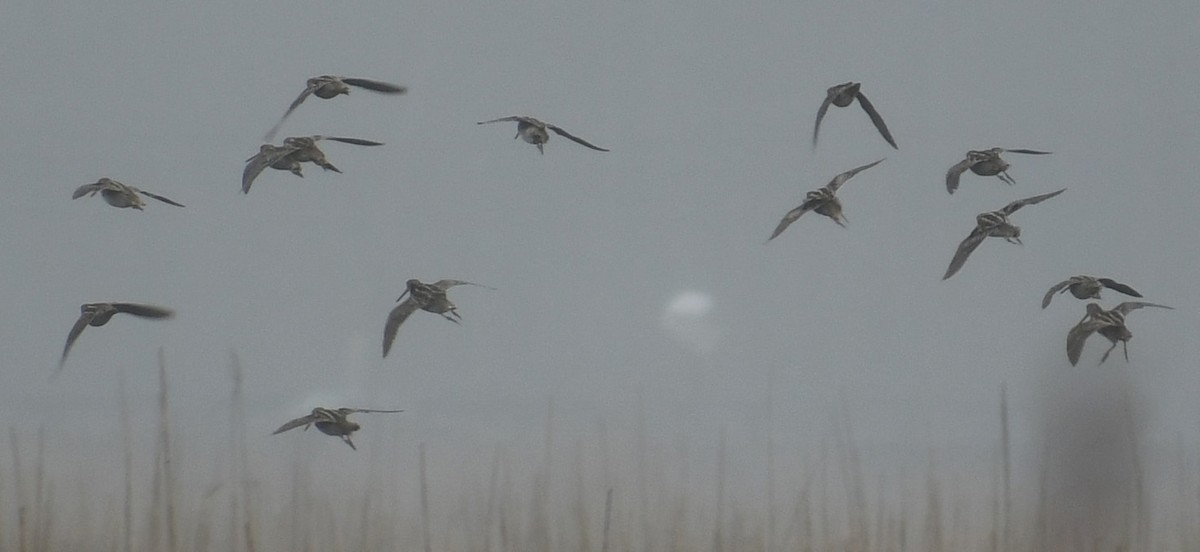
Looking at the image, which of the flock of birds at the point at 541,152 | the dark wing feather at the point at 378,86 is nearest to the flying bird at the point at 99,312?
the flock of birds at the point at 541,152

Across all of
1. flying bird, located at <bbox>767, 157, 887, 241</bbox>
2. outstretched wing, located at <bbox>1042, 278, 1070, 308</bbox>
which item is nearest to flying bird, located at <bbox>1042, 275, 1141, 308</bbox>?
outstretched wing, located at <bbox>1042, 278, 1070, 308</bbox>

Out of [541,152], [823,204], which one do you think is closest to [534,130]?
[541,152]

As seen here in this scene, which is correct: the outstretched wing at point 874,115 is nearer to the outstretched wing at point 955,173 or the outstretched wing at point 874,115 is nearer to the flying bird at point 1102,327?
the outstretched wing at point 955,173

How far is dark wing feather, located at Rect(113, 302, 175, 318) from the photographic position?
6766 mm

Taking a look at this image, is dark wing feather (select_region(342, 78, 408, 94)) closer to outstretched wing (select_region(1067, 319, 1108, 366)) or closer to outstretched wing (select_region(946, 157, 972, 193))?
outstretched wing (select_region(946, 157, 972, 193))

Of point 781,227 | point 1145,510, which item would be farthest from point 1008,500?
point 781,227

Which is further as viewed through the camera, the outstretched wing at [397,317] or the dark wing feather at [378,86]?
the dark wing feather at [378,86]

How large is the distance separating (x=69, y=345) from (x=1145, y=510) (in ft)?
19.4

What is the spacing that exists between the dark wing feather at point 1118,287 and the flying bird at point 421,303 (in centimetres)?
317

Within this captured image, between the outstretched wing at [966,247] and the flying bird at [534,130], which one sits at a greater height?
the flying bird at [534,130]

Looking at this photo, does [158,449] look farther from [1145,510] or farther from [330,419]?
[1145,510]

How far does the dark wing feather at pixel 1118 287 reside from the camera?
6.73 metres

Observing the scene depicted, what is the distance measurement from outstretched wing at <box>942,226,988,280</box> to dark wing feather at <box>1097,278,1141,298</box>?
0.66m

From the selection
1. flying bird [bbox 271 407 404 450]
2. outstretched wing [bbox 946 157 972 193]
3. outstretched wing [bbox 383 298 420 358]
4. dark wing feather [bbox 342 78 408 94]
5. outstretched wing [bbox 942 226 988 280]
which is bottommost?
flying bird [bbox 271 407 404 450]
